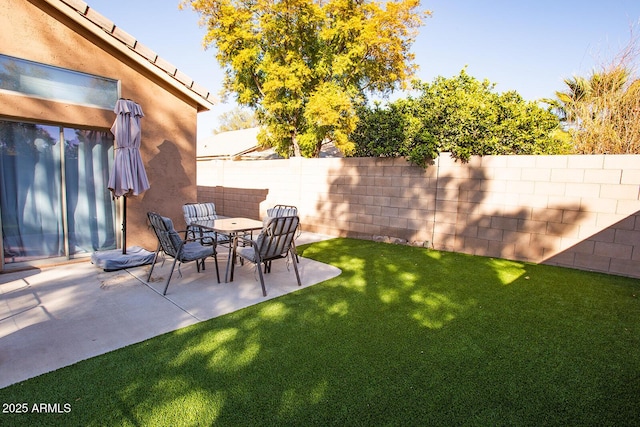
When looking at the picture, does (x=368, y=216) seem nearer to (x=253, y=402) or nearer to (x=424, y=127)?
(x=424, y=127)

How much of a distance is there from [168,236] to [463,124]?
19.7 ft

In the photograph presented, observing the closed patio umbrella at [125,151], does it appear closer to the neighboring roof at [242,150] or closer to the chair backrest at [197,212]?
the chair backrest at [197,212]

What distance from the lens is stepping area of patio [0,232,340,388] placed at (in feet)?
10.2

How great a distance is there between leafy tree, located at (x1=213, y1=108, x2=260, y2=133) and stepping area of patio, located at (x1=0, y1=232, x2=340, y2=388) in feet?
137

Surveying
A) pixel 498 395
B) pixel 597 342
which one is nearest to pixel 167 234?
pixel 498 395

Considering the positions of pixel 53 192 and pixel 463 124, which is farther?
pixel 463 124

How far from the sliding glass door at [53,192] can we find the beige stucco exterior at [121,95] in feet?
0.99

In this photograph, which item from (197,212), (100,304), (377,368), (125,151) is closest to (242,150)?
(197,212)

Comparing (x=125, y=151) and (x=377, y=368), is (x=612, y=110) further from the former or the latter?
(x=125, y=151)

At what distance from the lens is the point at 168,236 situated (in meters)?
4.71

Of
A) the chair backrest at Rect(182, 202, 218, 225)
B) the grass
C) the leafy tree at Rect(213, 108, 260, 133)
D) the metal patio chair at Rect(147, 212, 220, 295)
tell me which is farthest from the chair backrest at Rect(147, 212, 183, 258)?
the leafy tree at Rect(213, 108, 260, 133)

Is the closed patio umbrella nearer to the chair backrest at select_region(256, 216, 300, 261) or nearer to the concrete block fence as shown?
the chair backrest at select_region(256, 216, 300, 261)

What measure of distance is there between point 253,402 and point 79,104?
5.90 meters

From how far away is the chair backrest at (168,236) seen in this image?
15.3 feet
